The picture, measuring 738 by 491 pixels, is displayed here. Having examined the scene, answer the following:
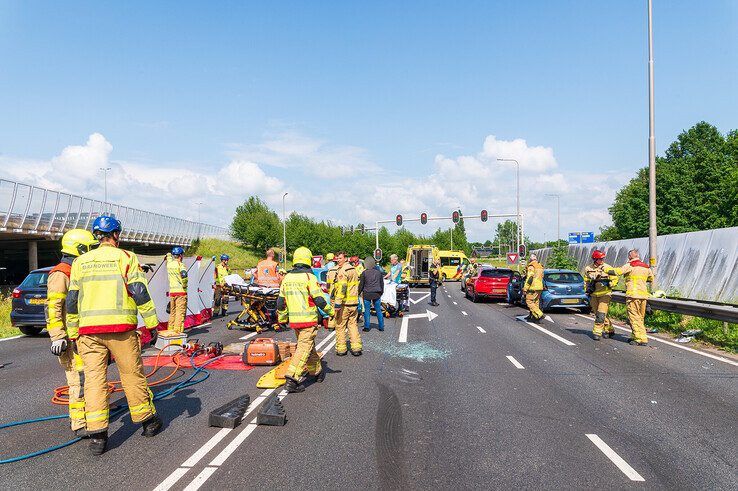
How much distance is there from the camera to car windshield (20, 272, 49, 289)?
509 inches

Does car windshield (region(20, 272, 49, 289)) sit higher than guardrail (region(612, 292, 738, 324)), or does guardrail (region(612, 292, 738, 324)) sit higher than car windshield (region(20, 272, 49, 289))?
car windshield (region(20, 272, 49, 289))

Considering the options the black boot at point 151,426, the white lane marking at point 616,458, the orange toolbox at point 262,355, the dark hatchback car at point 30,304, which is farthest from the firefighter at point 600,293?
the dark hatchback car at point 30,304

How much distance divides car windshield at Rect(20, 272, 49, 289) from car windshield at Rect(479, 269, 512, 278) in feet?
56.7

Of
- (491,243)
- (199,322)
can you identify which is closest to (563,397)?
(199,322)

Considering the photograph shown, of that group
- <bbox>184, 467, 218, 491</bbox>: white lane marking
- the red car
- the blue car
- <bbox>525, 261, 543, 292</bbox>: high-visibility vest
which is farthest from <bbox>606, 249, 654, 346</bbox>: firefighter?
the red car

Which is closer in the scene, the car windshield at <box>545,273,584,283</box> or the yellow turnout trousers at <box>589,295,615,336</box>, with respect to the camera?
the yellow turnout trousers at <box>589,295,615,336</box>

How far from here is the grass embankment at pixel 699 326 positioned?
A: 11031mm

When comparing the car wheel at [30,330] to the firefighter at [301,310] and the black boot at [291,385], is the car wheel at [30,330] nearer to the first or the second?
the firefighter at [301,310]

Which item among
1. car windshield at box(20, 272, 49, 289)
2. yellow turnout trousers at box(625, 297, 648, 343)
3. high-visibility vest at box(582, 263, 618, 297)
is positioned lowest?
yellow turnout trousers at box(625, 297, 648, 343)

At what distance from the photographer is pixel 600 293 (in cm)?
1207

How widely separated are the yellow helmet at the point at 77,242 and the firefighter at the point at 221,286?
9.36 m

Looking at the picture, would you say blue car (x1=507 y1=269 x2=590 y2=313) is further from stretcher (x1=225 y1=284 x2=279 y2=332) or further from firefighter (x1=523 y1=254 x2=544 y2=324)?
stretcher (x1=225 y1=284 x2=279 y2=332)

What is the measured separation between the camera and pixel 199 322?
49.5 ft

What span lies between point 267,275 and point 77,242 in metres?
8.92
